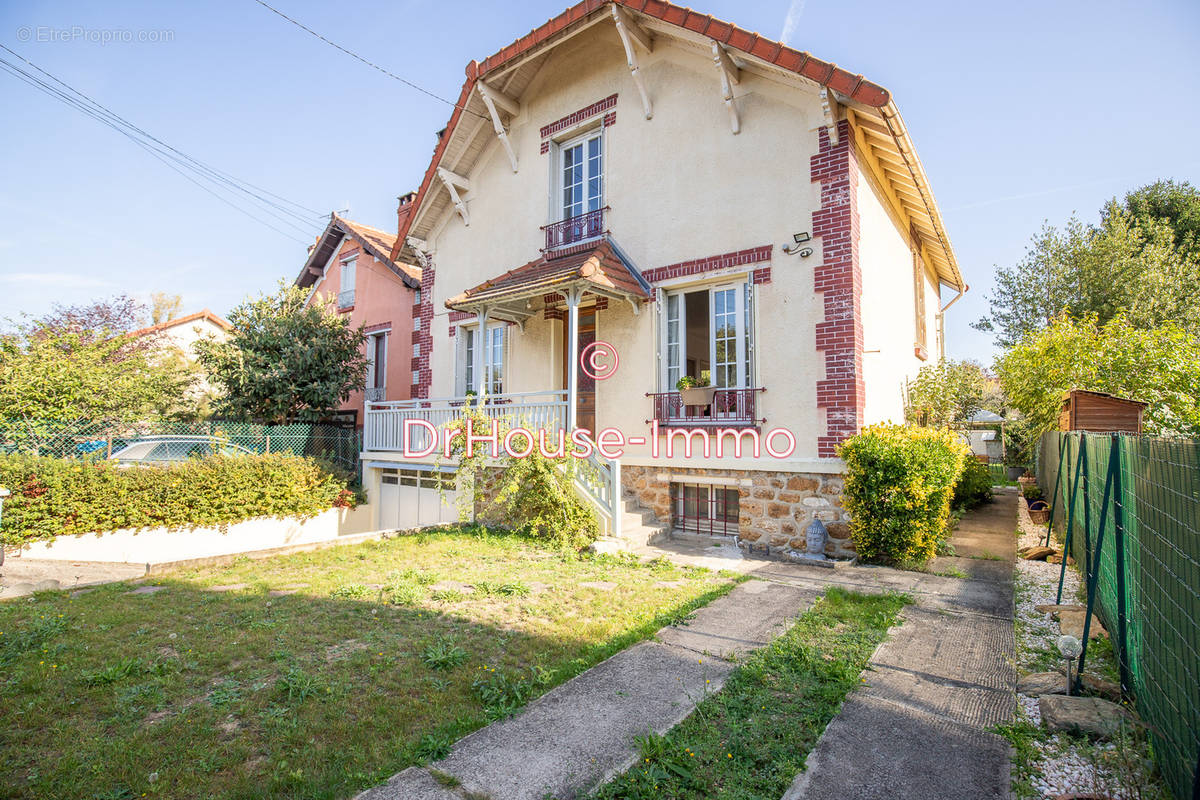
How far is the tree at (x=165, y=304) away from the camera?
32.2m

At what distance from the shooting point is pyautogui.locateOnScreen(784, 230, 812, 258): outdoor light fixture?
25.5 ft

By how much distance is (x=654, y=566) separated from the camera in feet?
22.6

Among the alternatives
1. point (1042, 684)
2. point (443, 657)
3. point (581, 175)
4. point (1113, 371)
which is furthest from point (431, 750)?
point (1113, 371)

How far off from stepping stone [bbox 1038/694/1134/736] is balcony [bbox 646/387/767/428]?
5.09 m

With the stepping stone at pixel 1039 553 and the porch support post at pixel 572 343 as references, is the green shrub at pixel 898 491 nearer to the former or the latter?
the stepping stone at pixel 1039 553

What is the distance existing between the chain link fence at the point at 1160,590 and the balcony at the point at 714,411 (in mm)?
4266

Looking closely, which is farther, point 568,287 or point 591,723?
point 568,287

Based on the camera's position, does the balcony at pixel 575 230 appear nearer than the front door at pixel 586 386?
No

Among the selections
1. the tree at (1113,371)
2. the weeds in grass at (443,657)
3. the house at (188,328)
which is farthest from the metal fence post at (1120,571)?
the house at (188,328)

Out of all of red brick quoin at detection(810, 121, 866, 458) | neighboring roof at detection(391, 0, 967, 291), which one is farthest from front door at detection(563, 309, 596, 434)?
neighboring roof at detection(391, 0, 967, 291)

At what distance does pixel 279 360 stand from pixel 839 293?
13404 millimetres

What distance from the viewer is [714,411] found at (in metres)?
8.50

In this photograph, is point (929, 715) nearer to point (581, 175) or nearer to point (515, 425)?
point (515, 425)

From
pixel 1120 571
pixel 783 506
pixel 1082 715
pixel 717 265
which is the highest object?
pixel 717 265
